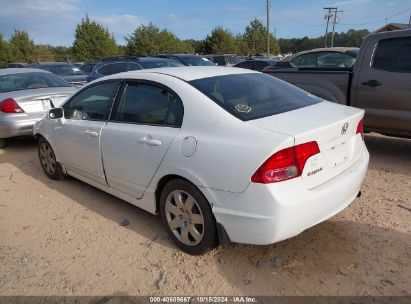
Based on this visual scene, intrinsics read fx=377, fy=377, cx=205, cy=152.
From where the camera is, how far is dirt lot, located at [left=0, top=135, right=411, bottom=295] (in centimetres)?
286

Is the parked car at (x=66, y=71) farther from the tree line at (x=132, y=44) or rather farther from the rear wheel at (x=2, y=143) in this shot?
the tree line at (x=132, y=44)

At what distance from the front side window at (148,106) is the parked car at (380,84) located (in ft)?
10.7

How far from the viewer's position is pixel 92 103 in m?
4.36

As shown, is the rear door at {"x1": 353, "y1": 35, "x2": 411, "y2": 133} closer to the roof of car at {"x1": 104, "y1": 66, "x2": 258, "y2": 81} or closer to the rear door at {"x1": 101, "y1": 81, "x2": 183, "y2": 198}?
the roof of car at {"x1": 104, "y1": 66, "x2": 258, "y2": 81}

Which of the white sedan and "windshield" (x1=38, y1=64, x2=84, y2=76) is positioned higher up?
the white sedan

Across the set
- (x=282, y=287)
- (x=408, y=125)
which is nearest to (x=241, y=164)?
(x=282, y=287)

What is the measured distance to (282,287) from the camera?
2795 mm

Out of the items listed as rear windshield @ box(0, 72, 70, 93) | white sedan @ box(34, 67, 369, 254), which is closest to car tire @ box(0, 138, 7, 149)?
rear windshield @ box(0, 72, 70, 93)

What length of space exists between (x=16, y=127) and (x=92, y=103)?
10.5 feet

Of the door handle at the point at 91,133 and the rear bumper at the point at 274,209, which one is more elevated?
the door handle at the point at 91,133

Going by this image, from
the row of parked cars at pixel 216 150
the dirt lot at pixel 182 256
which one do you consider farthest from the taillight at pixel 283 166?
the dirt lot at pixel 182 256

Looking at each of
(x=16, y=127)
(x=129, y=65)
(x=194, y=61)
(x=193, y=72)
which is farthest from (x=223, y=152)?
(x=194, y=61)

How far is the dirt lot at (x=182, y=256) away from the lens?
2.86m

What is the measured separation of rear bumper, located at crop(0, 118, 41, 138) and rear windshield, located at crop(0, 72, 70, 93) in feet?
2.98
